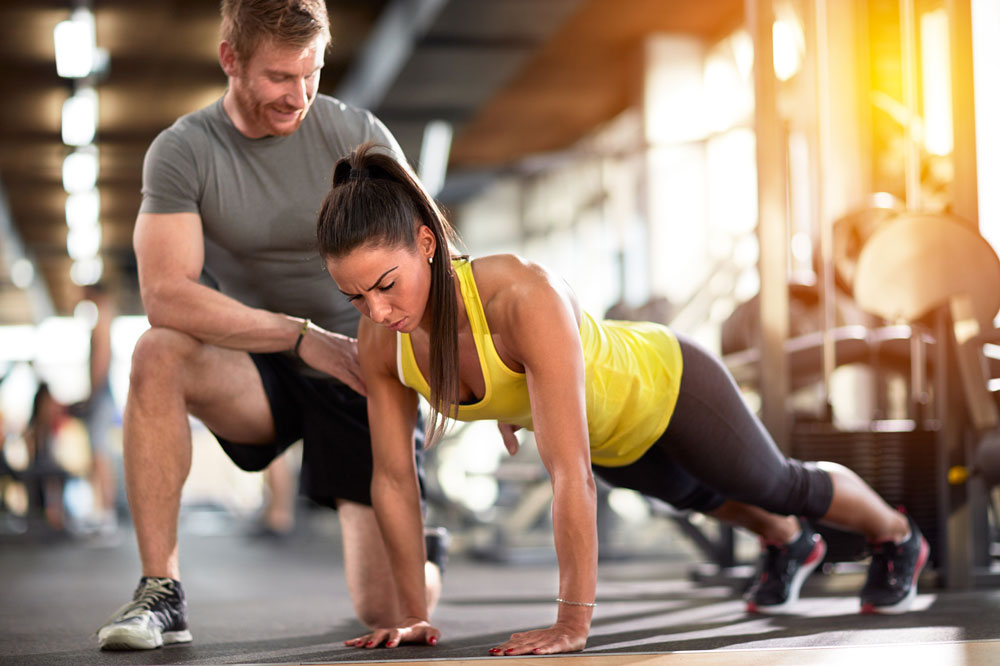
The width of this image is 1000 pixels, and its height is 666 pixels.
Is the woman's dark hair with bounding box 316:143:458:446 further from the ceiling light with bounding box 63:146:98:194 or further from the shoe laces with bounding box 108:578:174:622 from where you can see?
the ceiling light with bounding box 63:146:98:194

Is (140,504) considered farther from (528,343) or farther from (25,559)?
(25,559)

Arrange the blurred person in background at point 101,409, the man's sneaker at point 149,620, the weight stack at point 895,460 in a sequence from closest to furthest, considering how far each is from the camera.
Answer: the man's sneaker at point 149,620 → the weight stack at point 895,460 → the blurred person in background at point 101,409

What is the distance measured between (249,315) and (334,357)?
0.16 meters

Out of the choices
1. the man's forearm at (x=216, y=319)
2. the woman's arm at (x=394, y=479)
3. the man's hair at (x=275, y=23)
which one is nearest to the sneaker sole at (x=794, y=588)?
the woman's arm at (x=394, y=479)

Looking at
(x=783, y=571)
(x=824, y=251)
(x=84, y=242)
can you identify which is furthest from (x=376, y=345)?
(x=84, y=242)

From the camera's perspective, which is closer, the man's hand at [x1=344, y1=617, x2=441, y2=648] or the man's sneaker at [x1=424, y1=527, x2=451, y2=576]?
the man's hand at [x1=344, y1=617, x2=441, y2=648]

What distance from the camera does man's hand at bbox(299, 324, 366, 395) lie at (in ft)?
6.38

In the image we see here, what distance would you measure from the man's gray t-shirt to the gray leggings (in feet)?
2.07

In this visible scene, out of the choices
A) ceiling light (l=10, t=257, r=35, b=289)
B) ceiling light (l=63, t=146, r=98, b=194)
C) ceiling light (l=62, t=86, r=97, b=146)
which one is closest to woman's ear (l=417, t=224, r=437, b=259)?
ceiling light (l=62, t=86, r=97, b=146)

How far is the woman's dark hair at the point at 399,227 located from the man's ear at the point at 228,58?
42cm

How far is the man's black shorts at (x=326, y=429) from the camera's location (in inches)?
83.8

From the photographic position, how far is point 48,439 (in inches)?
275

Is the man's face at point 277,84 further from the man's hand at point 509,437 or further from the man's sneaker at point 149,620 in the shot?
the man's sneaker at point 149,620

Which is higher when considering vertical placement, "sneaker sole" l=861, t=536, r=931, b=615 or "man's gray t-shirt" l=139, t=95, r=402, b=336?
"man's gray t-shirt" l=139, t=95, r=402, b=336
